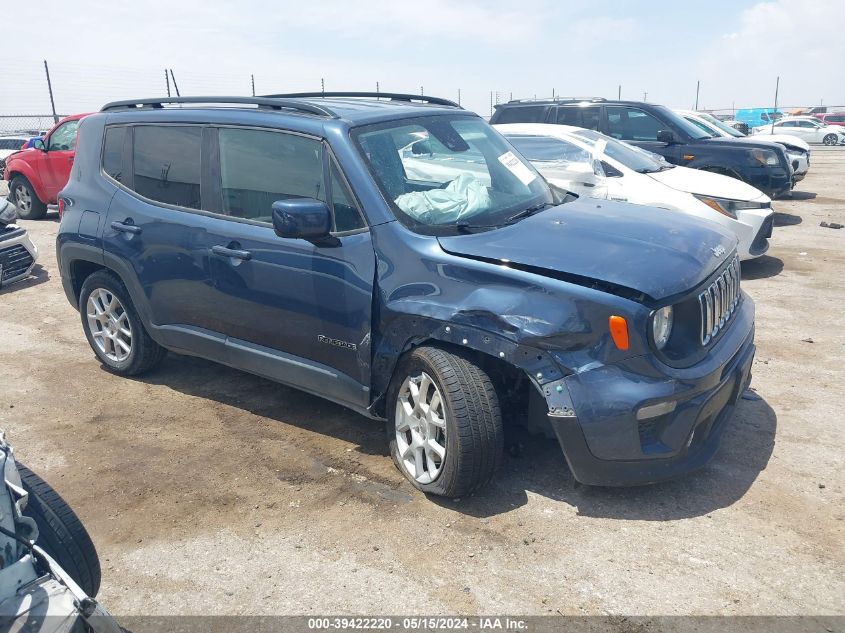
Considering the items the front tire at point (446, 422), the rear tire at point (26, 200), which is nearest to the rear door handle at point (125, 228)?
the front tire at point (446, 422)

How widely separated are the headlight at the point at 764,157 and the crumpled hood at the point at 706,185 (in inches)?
118

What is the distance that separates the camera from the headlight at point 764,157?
1134 centimetres

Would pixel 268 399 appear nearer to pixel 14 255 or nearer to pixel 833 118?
pixel 14 255

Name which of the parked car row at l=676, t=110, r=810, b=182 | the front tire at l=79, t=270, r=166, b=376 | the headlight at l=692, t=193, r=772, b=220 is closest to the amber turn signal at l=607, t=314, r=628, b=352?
the front tire at l=79, t=270, r=166, b=376

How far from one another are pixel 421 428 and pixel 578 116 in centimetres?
907

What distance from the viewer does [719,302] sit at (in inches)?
156

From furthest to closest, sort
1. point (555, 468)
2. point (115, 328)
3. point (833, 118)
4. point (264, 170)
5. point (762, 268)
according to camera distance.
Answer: point (833, 118), point (762, 268), point (115, 328), point (264, 170), point (555, 468)

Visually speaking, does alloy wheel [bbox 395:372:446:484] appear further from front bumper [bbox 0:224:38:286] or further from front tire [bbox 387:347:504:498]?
front bumper [bbox 0:224:38:286]

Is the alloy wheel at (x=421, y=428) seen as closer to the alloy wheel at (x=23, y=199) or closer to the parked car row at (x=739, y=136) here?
the parked car row at (x=739, y=136)

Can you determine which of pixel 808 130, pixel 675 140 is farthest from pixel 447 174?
pixel 808 130

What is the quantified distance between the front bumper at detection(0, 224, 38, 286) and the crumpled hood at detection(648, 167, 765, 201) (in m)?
7.04

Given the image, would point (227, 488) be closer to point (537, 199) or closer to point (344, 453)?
point (344, 453)

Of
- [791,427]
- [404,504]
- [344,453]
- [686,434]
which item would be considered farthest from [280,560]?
[791,427]

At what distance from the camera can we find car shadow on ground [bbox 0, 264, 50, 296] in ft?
28.1
